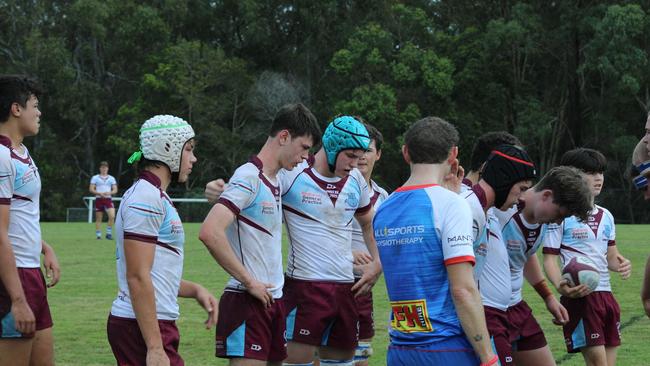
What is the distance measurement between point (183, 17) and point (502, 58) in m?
19.1

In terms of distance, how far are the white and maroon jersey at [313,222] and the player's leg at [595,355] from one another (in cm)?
246

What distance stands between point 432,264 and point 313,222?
260 centimetres

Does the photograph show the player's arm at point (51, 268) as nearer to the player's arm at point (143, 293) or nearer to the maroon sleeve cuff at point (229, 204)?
the maroon sleeve cuff at point (229, 204)

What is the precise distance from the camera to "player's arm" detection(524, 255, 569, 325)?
24.3 feet

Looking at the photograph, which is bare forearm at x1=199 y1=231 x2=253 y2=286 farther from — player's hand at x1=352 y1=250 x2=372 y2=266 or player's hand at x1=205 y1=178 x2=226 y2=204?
player's hand at x1=352 y1=250 x2=372 y2=266

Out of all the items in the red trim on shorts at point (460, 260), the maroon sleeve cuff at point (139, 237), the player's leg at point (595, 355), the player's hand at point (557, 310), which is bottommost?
the player's leg at point (595, 355)

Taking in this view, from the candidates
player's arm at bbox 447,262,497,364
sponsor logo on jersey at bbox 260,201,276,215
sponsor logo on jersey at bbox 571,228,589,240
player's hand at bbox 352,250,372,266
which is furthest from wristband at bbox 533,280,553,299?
player's arm at bbox 447,262,497,364

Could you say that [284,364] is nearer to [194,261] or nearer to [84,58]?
[194,261]

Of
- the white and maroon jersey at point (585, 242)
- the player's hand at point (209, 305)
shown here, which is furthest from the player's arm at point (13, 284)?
the white and maroon jersey at point (585, 242)

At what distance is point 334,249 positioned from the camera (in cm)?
753

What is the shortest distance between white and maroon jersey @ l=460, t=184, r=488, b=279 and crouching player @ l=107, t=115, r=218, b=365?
165 centimetres

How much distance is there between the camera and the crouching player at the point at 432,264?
4.82 m

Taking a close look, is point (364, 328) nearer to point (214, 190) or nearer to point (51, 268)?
point (214, 190)

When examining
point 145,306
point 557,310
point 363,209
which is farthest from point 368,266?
point 145,306
